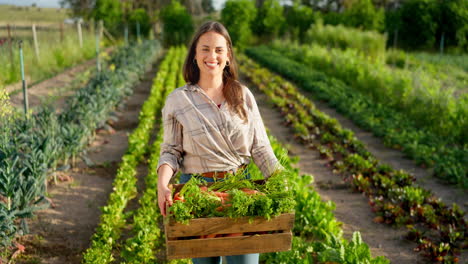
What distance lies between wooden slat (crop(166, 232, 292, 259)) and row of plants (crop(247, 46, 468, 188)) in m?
4.46

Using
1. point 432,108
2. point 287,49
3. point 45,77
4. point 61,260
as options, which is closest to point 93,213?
point 61,260

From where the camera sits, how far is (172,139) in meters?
2.21

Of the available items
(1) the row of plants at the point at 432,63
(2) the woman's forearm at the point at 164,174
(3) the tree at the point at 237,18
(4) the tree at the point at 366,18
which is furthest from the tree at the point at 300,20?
(2) the woman's forearm at the point at 164,174

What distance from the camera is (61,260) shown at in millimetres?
3896

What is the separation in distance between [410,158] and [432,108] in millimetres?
1676

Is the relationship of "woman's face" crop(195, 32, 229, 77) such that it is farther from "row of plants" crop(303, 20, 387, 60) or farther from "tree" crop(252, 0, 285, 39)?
"tree" crop(252, 0, 285, 39)

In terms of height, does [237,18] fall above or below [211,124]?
above

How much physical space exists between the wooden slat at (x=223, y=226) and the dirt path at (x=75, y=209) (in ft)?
8.19

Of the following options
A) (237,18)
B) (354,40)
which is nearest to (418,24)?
(354,40)

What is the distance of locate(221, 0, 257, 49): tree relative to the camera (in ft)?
82.7

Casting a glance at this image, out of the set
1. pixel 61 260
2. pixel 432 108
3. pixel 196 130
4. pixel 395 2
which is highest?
pixel 395 2

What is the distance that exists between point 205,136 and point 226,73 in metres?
0.41

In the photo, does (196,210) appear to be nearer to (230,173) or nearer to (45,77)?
(230,173)

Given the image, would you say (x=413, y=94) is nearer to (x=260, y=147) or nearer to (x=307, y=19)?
(x=260, y=147)
